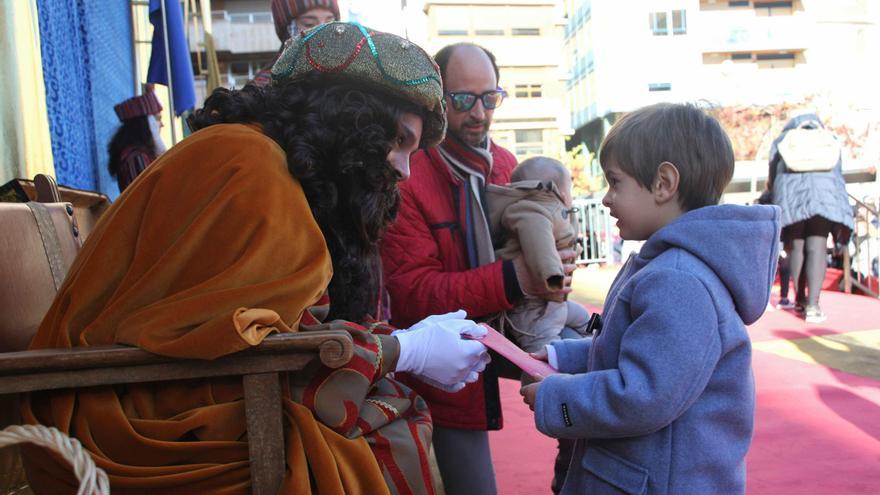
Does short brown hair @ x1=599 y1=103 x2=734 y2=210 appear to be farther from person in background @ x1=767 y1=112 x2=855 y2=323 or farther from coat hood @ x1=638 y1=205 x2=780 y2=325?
person in background @ x1=767 y1=112 x2=855 y2=323

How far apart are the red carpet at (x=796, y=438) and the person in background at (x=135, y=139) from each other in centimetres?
239

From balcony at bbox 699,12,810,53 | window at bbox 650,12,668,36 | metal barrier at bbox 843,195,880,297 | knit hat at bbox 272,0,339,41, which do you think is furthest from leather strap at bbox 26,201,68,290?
balcony at bbox 699,12,810,53

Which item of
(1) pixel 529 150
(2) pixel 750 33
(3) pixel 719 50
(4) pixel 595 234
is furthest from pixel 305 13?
(2) pixel 750 33

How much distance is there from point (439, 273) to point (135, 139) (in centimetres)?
256

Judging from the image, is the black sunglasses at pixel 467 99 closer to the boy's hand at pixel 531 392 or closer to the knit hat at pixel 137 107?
the boy's hand at pixel 531 392

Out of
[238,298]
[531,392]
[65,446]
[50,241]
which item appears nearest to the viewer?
[65,446]

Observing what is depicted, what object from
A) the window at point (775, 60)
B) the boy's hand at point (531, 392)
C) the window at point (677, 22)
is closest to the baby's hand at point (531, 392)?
the boy's hand at point (531, 392)

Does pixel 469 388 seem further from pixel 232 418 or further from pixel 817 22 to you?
pixel 817 22

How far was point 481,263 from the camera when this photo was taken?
6.44ft

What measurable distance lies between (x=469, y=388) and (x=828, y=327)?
495 centimetres

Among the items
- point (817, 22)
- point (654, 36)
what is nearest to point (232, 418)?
point (654, 36)

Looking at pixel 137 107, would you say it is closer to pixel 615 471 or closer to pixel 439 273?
pixel 439 273

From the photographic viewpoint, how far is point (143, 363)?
120 cm

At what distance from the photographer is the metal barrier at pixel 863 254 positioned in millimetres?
7508
